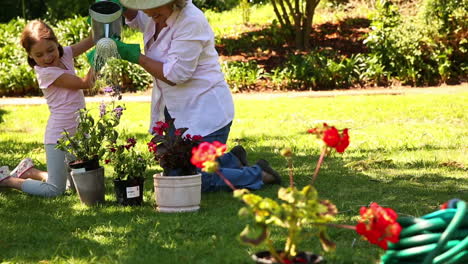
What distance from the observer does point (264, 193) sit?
199 inches

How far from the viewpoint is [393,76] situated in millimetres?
12383

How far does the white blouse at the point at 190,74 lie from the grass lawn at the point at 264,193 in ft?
1.81

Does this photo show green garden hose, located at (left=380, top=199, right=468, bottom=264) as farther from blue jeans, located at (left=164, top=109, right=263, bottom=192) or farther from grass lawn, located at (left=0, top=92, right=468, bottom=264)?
blue jeans, located at (left=164, top=109, right=263, bottom=192)

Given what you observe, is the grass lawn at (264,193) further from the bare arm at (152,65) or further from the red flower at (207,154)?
the bare arm at (152,65)

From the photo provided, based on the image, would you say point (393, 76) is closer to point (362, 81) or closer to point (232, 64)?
point (362, 81)

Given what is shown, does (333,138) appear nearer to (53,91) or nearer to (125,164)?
(125,164)

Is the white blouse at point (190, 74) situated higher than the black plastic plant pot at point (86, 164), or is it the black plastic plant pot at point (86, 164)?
the white blouse at point (190, 74)

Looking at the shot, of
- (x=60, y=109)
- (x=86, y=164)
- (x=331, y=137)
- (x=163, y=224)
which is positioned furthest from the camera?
(x=60, y=109)

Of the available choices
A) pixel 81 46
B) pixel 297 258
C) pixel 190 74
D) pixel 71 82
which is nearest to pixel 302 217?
pixel 297 258

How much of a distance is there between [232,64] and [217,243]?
9.41 metres

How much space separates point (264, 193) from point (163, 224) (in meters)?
1.03

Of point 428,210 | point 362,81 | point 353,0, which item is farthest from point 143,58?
point 353,0

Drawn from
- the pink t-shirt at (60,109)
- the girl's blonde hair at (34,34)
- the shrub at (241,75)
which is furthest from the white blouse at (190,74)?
the shrub at (241,75)

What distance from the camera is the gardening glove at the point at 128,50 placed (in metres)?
4.96
